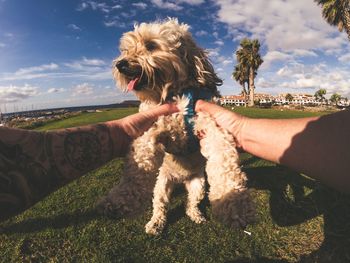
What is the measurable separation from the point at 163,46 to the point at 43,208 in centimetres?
450

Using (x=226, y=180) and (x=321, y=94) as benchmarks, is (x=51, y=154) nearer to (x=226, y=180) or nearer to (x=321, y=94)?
(x=226, y=180)

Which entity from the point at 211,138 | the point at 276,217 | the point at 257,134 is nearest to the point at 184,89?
the point at 211,138

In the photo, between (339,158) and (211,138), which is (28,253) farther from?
(339,158)

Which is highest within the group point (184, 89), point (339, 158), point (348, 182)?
point (184, 89)

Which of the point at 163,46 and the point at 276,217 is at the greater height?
the point at 163,46

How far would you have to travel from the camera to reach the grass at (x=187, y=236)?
192 inches

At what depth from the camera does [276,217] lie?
609 centimetres

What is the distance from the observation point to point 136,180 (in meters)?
3.04

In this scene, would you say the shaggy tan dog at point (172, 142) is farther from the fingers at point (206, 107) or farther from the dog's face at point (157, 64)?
the fingers at point (206, 107)

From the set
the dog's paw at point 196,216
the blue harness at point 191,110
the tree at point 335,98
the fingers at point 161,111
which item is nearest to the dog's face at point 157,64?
the blue harness at point 191,110

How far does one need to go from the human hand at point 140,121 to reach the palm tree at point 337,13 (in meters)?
35.9

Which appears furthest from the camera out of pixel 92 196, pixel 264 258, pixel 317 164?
pixel 92 196

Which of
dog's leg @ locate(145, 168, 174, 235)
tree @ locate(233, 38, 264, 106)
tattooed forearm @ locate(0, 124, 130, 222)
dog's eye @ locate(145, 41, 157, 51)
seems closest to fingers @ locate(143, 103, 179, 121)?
tattooed forearm @ locate(0, 124, 130, 222)

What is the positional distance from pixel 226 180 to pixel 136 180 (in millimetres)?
867
